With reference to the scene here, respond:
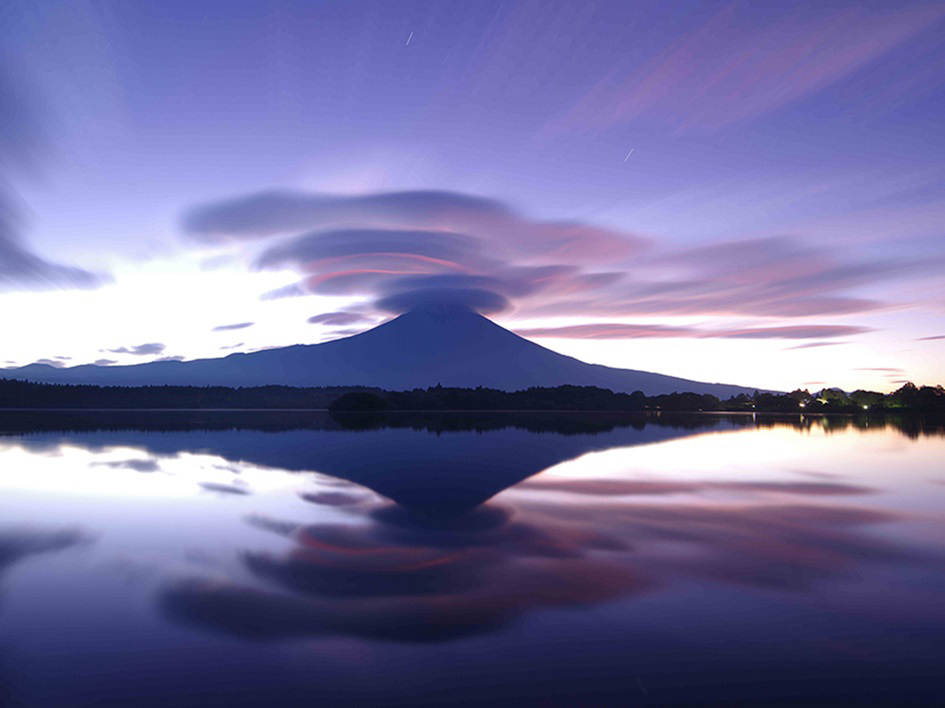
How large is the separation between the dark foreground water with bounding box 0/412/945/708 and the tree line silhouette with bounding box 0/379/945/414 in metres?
63.6

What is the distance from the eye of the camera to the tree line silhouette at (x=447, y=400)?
8444cm

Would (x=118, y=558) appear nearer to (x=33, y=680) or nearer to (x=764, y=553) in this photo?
(x=33, y=680)

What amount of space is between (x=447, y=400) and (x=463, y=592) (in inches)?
3009

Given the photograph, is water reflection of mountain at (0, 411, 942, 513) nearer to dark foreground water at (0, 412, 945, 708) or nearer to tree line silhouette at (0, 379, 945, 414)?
dark foreground water at (0, 412, 945, 708)

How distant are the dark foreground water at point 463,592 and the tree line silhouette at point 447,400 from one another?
6361 cm

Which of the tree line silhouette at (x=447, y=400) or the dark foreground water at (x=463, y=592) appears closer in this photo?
the dark foreground water at (x=463, y=592)

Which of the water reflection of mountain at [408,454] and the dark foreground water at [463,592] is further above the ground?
the water reflection of mountain at [408,454]

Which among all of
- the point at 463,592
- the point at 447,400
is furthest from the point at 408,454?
the point at 447,400

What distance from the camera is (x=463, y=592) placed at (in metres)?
7.08

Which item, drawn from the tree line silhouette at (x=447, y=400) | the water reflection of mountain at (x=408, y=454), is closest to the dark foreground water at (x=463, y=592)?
the water reflection of mountain at (x=408, y=454)

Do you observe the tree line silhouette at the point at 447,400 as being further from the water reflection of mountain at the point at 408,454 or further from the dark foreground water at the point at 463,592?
the dark foreground water at the point at 463,592

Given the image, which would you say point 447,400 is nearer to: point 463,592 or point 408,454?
point 408,454

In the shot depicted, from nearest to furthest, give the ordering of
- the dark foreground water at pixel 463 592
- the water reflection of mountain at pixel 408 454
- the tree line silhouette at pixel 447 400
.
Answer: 1. the dark foreground water at pixel 463 592
2. the water reflection of mountain at pixel 408 454
3. the tree line silhouette at pixel 447 400

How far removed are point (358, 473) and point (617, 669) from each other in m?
13.1
